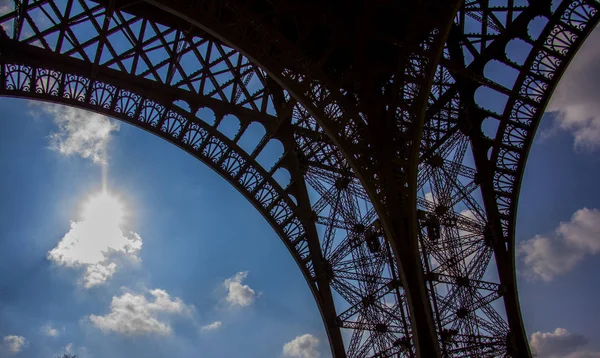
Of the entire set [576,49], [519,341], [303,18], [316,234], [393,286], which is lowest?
[519,341]

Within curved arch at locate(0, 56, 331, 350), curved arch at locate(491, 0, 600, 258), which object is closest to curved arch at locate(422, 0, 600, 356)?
curved arch at locate(491, 0, 600, 258)

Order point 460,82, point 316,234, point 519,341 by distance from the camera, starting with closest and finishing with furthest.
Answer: point 519,341
point 460,82
point 316,234

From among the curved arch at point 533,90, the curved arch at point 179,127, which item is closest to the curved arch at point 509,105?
the curved arch at point 533,90

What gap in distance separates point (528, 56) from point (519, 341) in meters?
8.25

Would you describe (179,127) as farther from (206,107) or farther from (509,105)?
(509,105)

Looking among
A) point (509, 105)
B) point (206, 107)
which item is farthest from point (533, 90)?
point (206, 107)

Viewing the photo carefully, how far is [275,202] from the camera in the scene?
16.4m

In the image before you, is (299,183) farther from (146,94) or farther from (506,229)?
(506,229)

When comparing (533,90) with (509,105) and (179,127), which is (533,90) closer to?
(509,105)

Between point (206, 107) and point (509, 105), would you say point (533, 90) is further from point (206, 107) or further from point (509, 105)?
point (206, 107)

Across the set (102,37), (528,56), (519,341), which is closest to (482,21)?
(528,56)

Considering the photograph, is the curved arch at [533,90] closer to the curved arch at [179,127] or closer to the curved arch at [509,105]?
the curved arch at [509,105]

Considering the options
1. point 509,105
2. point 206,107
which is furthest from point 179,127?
point 509,105

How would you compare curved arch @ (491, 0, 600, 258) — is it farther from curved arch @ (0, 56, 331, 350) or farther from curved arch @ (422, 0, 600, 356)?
curved arch @ (0, 56, 331, 350)
